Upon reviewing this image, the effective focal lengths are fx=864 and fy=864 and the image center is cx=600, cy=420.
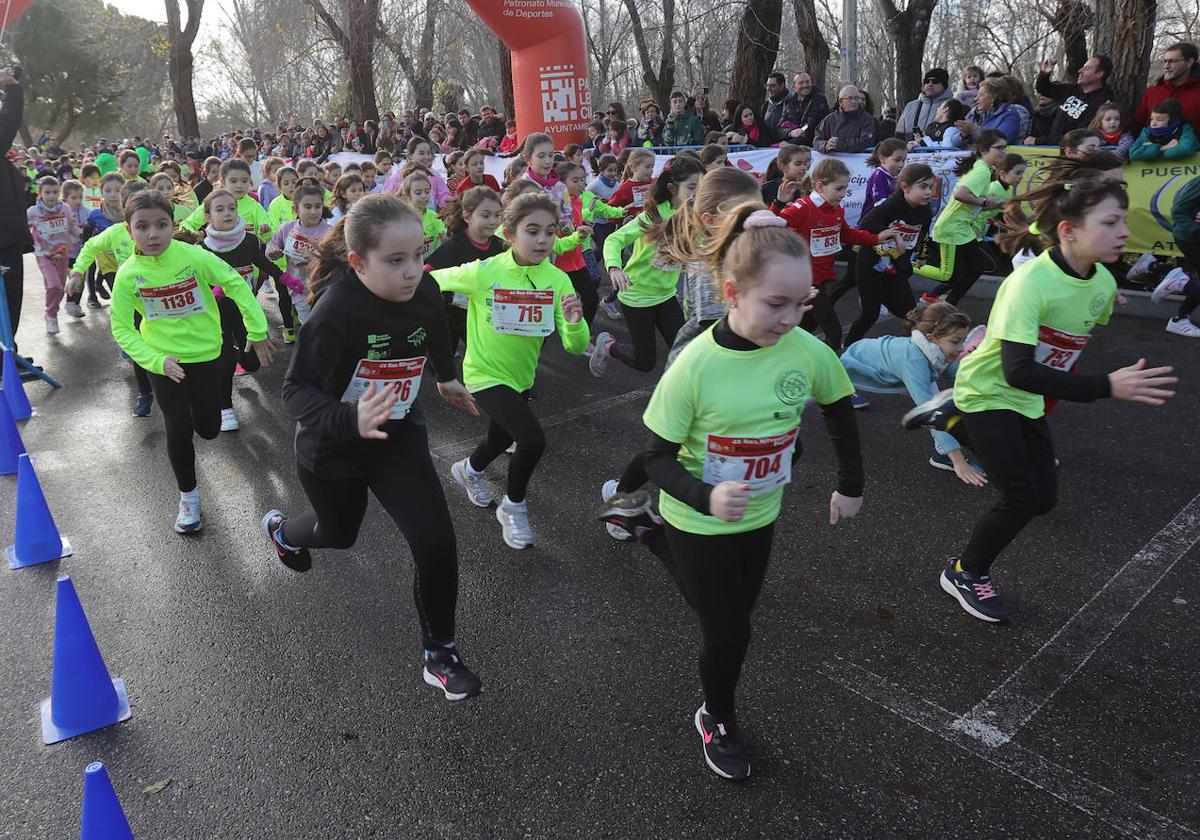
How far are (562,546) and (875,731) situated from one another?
1.96 m

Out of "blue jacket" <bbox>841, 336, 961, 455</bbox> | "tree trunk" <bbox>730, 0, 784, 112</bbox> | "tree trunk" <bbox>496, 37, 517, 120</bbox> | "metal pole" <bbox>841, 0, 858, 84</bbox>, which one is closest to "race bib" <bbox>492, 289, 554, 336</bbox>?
"blue jacket" <bbox>841, 336, 961, 455</bbox>

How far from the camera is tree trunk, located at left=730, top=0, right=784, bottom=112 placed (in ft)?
52.0

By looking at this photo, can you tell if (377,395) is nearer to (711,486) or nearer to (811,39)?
(711,486)

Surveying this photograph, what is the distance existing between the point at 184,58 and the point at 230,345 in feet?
104

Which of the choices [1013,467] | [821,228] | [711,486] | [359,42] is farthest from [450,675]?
[359,42]

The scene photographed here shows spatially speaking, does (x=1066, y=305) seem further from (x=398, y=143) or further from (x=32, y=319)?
(x=398, y=143)

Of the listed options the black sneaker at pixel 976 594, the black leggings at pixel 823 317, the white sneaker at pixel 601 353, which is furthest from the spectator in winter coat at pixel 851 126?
the black sneaker at pixel 976 594

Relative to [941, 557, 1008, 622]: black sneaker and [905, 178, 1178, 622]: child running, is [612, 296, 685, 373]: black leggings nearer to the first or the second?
[905, 178, 1178, 622]: child running

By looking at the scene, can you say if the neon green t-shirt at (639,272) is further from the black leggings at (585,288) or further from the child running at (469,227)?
the black leggings at (585,288)

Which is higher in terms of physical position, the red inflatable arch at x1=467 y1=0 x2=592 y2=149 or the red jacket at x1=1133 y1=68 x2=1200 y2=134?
the red inflatable arch at x1=467 y1=0 x2=592 y2=149

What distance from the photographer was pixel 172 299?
4797 mm

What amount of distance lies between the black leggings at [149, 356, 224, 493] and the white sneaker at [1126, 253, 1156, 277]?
8489 millimetres

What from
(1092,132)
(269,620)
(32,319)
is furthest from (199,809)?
(32,319)

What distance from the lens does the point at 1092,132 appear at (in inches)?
295
